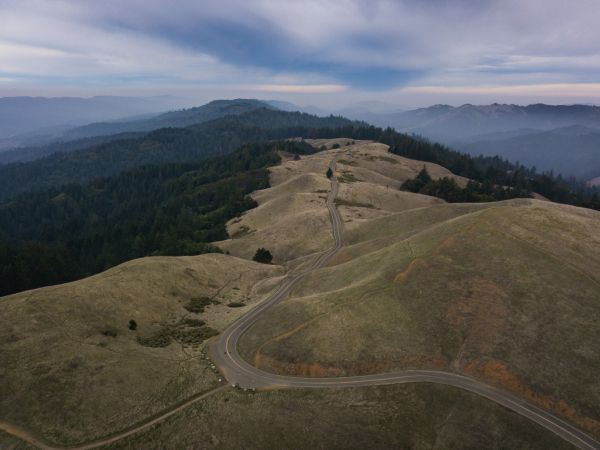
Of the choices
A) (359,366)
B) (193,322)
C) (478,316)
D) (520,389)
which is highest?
(478,316)

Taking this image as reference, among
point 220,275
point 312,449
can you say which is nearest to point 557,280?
point 312,449

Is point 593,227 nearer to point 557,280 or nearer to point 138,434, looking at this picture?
point 557,280

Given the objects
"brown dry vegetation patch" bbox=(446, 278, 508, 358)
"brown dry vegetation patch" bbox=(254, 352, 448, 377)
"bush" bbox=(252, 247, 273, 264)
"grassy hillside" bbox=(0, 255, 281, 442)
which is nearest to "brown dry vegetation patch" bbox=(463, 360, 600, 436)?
"brown dry vegetation patch" bbox=(446, 278, 508, 358)

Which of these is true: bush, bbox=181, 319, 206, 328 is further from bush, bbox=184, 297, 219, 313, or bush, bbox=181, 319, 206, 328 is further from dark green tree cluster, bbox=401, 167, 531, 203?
dark green tree cluster, bbox=401, 167, 531, 203

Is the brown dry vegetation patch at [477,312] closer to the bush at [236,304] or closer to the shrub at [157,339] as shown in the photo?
the bush at [236,304]

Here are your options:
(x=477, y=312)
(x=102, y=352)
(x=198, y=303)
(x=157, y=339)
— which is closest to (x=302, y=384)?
(x=157, y=339)

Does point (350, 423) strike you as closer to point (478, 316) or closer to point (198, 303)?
point (478, 316)
